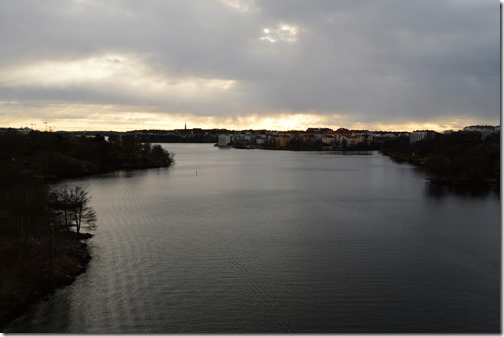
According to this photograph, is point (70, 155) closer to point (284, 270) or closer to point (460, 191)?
point (460, 191)

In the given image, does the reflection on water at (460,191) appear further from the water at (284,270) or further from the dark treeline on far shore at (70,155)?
the dark treeline on far shore at (70,155)

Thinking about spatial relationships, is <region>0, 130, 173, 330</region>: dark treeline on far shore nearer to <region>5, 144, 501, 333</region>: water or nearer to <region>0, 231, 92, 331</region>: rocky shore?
<region>0, 231, 92, 331</region>: rocky shore

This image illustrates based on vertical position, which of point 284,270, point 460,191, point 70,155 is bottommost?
point 284,270

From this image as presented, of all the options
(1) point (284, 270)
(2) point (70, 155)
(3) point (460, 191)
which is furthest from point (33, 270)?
(2) point (70, 155)

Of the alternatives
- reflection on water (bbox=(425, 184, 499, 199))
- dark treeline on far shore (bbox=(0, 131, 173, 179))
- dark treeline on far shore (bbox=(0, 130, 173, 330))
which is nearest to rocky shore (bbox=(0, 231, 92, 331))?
dark treeline on far shore (bbox=(0, 130, 173, 330))

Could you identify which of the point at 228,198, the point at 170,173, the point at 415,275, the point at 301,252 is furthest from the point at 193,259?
the point at 170,173

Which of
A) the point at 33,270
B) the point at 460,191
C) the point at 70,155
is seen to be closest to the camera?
the point at 33,270

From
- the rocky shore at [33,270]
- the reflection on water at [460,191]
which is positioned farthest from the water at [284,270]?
the reflection on water at [460,191]
